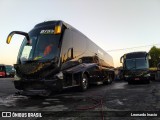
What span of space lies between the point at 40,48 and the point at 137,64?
36.7ft

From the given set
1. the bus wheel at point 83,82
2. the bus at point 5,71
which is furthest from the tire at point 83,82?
the bus at point 5,71

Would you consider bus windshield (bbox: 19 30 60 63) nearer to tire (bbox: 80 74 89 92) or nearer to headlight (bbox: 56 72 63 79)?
headlight (bbox: 56 72 63 79)

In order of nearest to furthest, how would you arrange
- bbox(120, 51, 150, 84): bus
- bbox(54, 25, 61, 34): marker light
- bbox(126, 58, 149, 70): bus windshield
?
1. bbox(54, 25, 61, 34): marker light
2. bbox(120, 51, 150, 84): bus
3. bbox(126, 58, 149, 70): bus windshield

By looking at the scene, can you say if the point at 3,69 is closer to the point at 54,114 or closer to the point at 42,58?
the point at 42,58

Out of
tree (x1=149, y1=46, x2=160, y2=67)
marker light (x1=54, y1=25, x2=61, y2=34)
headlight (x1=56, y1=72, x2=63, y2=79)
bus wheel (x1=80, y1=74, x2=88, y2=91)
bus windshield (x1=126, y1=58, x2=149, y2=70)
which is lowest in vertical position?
bus wheel (x1=80, y1=74, x2=88, y2=91)

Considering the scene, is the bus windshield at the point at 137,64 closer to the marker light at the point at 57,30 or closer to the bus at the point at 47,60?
the bus at the point at 47,60

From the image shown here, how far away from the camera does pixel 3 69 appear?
4159 centimetres

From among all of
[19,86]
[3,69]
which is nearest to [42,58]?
[19,86]

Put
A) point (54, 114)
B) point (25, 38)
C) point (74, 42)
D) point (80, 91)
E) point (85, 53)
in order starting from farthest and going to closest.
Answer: point (85, 53)
point (80, 91)
point (74, 42)
point (25, 38)
point (54, 114)

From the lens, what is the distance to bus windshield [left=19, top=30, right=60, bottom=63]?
910 centimetres

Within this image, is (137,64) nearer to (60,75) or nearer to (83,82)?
(83,82)

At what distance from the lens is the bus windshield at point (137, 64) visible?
18.5 metres

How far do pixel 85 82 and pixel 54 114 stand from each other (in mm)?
5989

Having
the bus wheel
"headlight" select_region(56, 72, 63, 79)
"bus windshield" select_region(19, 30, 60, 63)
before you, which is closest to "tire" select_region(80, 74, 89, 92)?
the bus wheel
